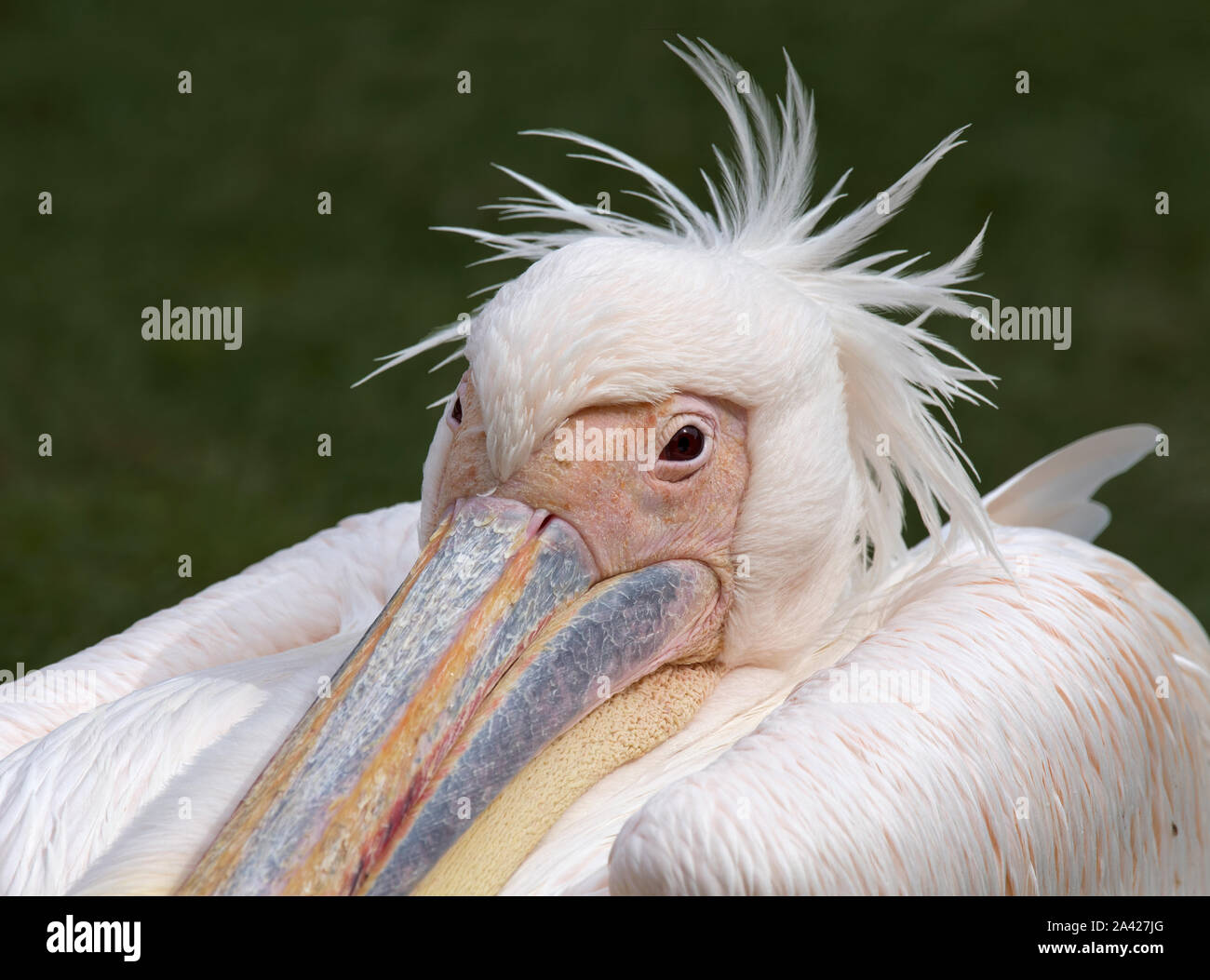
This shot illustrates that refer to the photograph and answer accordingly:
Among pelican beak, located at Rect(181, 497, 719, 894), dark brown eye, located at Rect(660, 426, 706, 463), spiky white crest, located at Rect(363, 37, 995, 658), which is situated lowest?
pelican beak, located at Rect(181, 497, 719, 894)

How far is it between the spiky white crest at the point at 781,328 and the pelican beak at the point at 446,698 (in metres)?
0.24

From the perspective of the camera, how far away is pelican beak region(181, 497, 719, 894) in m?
2.63

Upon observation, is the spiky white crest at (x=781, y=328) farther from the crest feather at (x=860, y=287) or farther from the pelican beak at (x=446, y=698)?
the pelican beak at (x=446, y=698)

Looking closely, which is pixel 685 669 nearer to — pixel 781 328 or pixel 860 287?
pixel 781 328

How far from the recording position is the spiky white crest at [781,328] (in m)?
3.00

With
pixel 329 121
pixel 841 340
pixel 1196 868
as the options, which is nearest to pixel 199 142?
pixel 329 121

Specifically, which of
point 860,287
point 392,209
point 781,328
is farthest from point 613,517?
point 392,209

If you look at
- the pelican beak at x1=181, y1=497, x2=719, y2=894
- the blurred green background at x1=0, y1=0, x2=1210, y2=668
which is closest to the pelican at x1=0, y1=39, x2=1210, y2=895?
the pelican beak at x1=181, y1=497, x2=719, y2=894

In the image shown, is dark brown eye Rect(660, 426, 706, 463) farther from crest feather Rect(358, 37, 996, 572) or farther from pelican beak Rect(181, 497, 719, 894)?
crest feather Rect(358, 37, 996, 572)

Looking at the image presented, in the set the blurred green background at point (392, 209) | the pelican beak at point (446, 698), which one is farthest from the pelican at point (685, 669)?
the blurred green background at point (392, 209)

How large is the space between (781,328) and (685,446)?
0.98 ft

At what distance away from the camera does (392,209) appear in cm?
831

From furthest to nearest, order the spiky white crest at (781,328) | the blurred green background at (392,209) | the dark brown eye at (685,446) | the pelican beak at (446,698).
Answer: the blurred green background at (392,209)
the dark brown eye at (685,446)
the spiky white crest at (781,328)
the pelican beak at (446,698)

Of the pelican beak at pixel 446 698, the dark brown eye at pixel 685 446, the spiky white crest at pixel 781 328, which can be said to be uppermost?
the spiky white crest at pixel 781 328
